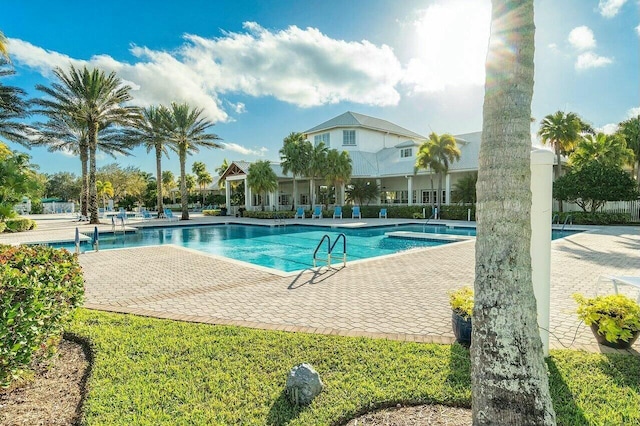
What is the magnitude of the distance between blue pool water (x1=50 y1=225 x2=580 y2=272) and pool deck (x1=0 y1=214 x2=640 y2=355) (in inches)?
106

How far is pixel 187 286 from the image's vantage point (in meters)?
7.70

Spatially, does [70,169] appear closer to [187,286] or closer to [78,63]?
[78,63]

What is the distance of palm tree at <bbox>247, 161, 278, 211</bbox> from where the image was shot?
A: 3062cm

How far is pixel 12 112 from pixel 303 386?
30.0 m

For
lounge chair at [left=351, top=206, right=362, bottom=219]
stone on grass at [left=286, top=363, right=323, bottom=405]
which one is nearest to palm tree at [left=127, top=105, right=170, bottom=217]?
lounge chair at [left=351, top=206, right=362, bottom=219]

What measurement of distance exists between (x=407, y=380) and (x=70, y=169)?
87.2m

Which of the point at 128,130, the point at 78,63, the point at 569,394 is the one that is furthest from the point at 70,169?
the point at 569,394

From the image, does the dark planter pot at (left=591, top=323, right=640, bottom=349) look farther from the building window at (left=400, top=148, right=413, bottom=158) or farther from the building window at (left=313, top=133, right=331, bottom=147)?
the building window at (left=313, top=133, right=331, bottom=147)

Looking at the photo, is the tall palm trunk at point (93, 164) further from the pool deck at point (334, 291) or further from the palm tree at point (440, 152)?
the palm tree at point (440, 152)

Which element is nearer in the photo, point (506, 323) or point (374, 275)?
point (506, 323)

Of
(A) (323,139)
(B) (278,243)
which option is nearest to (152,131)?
(A) (323,139)

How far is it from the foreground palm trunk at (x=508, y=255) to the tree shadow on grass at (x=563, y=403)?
3.40 ft

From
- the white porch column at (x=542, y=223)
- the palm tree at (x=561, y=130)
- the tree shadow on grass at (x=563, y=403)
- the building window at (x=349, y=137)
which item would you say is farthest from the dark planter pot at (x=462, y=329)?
the building window at (x=349, y=137)

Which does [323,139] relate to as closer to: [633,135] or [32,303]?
[633,135]
